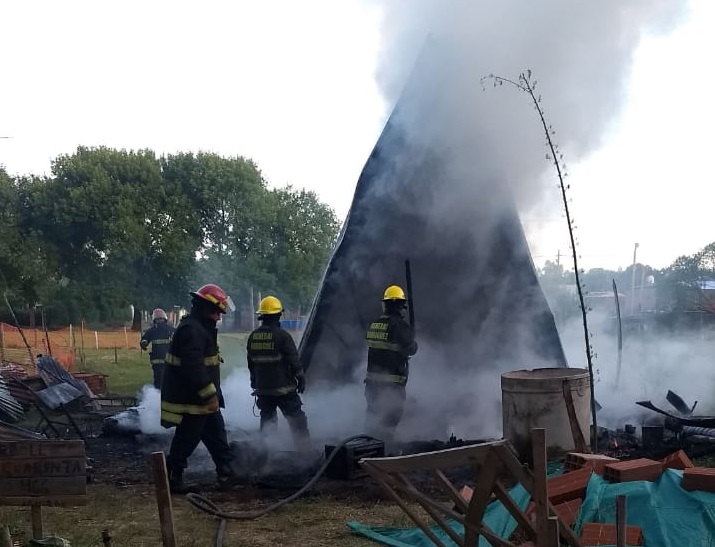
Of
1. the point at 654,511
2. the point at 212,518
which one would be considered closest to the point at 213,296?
the point at 212,518

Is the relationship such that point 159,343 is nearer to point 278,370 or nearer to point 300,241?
point 278,370

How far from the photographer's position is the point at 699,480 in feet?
13.2

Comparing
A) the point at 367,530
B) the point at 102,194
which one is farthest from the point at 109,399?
the point at 102,194

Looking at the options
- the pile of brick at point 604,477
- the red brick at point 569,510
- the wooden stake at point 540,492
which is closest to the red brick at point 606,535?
the pile of brick at point 604,477

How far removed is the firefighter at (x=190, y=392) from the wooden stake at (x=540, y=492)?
13.8 ft

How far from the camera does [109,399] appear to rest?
11.1 metres

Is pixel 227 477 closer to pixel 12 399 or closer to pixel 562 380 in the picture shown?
pixel 562 380

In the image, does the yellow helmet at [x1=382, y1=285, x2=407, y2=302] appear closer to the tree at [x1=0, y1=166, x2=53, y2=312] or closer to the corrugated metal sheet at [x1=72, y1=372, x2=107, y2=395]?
the corrugated metal sheet at [x1=72, y1=372, x2=107, y2=395]

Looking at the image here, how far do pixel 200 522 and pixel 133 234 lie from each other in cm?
2553

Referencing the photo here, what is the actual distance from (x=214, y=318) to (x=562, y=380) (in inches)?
130

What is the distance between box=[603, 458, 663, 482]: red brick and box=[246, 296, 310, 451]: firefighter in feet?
12.8

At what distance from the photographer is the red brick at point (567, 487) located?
431cm

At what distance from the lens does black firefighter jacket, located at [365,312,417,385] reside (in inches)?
313

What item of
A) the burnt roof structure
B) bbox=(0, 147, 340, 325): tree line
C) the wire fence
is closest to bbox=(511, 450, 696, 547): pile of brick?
the burnt roof structure
